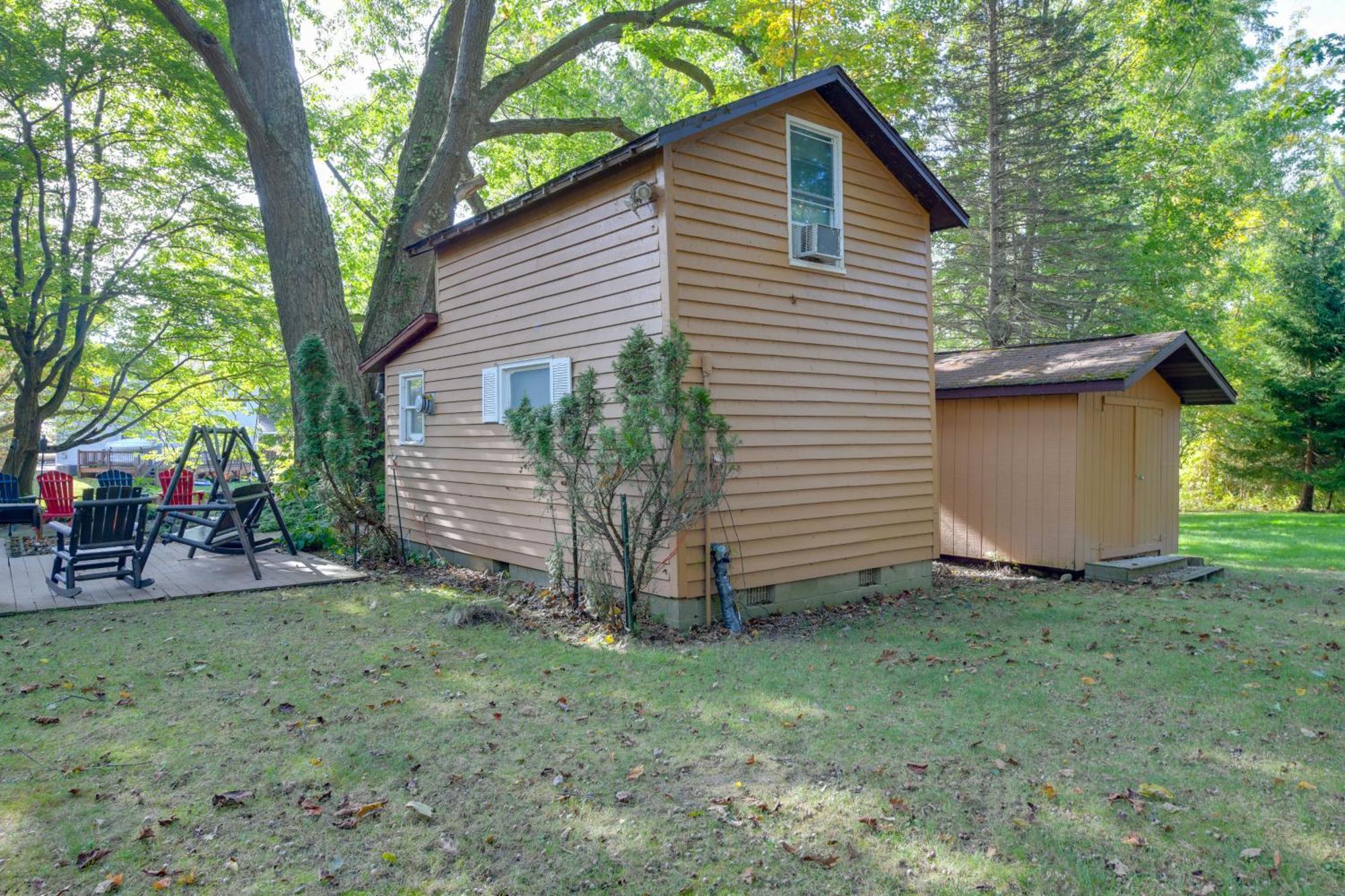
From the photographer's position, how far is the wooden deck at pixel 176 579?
6.81m

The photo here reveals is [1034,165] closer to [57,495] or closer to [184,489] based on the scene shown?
[184,489]

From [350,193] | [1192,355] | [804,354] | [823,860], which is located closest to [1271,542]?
[1192,355]

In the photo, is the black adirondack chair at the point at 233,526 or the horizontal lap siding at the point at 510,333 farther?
the black adirondack chair at the point at 233,526

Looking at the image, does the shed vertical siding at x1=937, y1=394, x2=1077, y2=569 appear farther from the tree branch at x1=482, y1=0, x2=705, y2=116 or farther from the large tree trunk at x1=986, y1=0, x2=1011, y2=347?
the tree branch at x1=482, y1=0, x2=705, y2=116

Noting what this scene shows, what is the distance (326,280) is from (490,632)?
775 cm

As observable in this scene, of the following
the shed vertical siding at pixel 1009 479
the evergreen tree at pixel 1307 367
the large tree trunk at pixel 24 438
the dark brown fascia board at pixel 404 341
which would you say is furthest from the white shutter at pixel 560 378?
the evergreen tree at pixel 1307 367

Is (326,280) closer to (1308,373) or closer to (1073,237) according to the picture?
(1073,237)

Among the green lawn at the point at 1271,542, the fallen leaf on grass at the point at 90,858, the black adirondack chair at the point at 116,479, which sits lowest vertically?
the green lawn at the point at 1271,542

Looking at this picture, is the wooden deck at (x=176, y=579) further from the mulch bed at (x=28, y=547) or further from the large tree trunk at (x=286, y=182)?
the large tree trunk at (x=286, y=182)

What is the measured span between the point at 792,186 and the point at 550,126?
349 inches

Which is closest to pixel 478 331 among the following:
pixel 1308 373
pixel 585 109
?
pixel 585 109

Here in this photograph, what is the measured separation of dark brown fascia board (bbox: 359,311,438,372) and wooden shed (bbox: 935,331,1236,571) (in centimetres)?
655

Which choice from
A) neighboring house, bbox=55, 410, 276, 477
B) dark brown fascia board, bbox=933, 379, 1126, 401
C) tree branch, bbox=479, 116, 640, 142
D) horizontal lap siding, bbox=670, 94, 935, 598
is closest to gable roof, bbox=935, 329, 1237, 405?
dark brown fascia board, bbox=933, 379, 1126, 401

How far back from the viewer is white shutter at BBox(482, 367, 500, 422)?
317 inches
